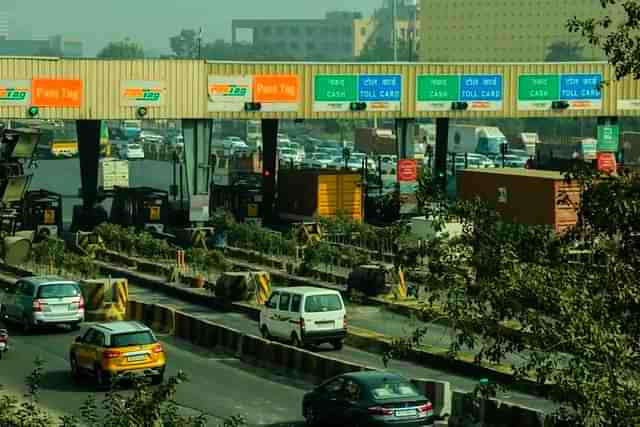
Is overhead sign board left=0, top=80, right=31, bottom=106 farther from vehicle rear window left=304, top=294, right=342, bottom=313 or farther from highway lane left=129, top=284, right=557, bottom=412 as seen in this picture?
vehicle rear window left=304, top=294, right=342, bottom=313

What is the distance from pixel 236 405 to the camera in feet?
87.2

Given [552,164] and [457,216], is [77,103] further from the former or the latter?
[457,216]

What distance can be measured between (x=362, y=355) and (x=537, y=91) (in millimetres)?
33856

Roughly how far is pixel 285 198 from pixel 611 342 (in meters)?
55.4

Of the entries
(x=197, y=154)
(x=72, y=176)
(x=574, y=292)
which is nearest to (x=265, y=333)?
(x=574, y=292)

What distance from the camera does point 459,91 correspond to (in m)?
62.6

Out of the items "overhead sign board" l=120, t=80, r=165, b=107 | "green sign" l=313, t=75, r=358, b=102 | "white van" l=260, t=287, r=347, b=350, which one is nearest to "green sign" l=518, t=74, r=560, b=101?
"green sign" l=313, t=75, r=358, b=102

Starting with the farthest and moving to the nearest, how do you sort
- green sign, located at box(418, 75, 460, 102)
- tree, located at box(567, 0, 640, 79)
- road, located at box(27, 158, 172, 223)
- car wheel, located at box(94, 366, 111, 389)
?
road, located at box(27, 158, 172, 223) → green sign, located at box(418, 75, 460, 102) → car wheel, located at box(94, 366, 111, 389) → tree, located at box(567, 0, 640, 79)

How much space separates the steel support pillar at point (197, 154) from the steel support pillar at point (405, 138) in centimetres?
997

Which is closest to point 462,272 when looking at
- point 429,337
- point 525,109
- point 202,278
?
point 429,337

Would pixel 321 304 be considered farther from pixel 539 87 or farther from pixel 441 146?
pixel 441 146

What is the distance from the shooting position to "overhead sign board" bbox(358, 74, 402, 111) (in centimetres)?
6056

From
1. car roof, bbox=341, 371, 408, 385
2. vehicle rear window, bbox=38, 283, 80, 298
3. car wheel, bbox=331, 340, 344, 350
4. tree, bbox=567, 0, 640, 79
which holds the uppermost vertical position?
tree, bbox=567, 0, 640, 79

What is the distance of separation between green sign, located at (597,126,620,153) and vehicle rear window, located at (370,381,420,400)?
4544 cm
